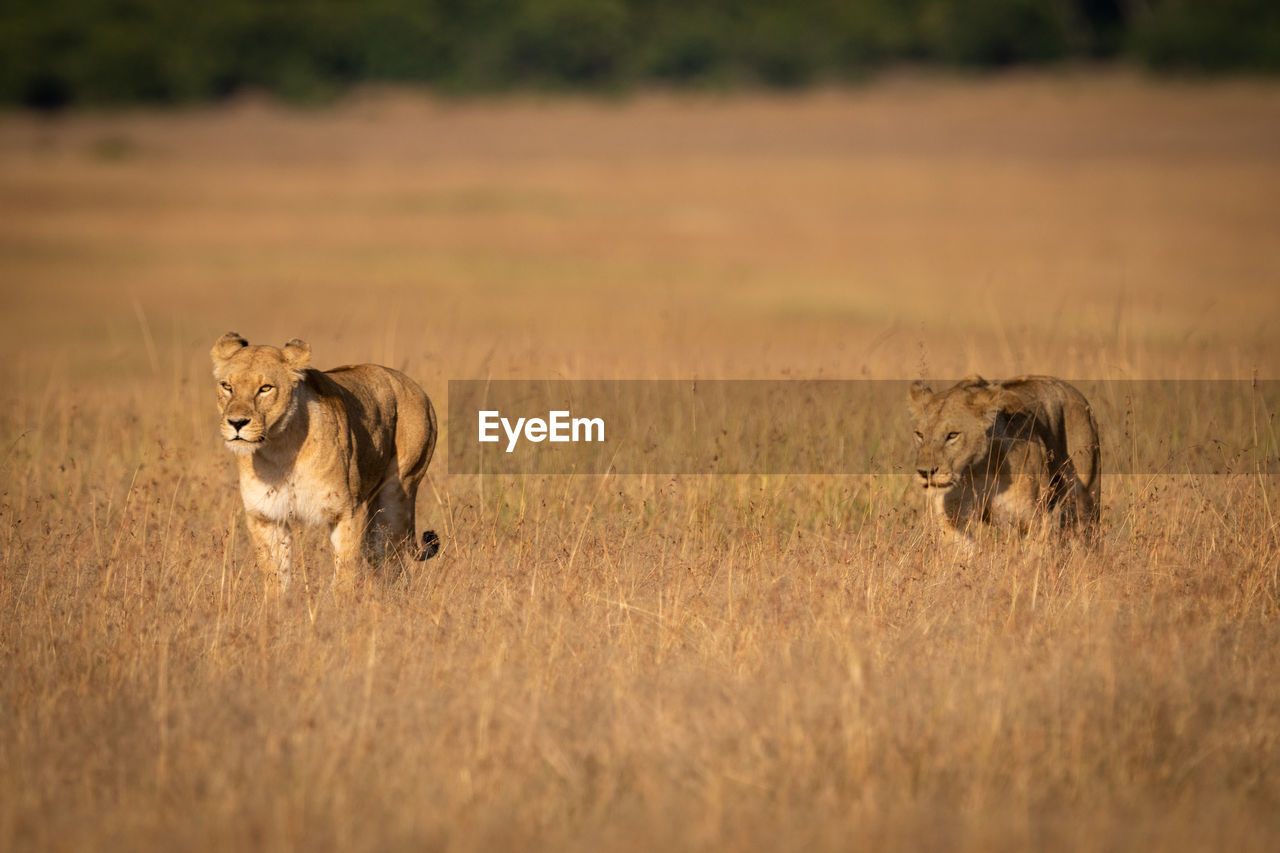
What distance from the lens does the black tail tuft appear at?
26.9ft

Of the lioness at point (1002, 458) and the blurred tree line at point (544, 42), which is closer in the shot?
the lioness at point (1002, 458)

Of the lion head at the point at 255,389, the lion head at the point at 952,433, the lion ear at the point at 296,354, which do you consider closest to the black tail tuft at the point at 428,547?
the lion head at the point at 255,389

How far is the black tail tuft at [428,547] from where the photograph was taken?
323 inches

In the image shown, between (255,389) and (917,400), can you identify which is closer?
(255,389)

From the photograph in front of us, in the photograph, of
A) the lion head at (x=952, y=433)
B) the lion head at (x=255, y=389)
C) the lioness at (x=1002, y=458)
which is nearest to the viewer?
the lion head at (x=255, y=389)

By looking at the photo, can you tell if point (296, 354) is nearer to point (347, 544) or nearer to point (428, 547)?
point (347, 544)

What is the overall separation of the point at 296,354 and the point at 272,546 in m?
0.99

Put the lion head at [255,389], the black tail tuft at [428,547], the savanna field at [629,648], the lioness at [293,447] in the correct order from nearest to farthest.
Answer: the savanna field at [629,648]
the lion head at [255,389]
the lioness at [293,447]
the black tail tuft at [428,547]

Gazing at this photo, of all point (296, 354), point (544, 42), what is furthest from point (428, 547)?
point (544, 42)

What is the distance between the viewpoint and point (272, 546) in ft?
25.7

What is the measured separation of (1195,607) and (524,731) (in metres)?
3.34

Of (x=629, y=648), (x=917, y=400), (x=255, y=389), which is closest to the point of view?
(x=629, y=648)

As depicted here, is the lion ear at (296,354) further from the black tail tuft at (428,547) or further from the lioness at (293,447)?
the black tail tuft at (428,547)

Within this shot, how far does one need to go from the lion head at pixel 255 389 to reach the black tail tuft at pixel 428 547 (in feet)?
3.54
